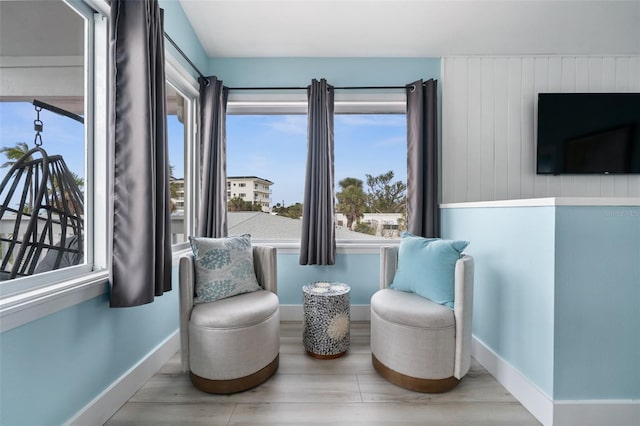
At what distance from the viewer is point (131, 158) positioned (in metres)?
1.38

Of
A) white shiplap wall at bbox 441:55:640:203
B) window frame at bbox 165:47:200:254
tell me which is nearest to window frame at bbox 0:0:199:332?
window frame at bbox 165:47:200:254

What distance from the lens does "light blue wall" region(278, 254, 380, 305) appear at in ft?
8.75

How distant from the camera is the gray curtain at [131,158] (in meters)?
1.36

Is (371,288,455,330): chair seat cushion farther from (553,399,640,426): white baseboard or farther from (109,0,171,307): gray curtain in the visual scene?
(109,0,171,307): gray curtain

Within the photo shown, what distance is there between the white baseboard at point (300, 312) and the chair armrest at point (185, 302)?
110 centimetres

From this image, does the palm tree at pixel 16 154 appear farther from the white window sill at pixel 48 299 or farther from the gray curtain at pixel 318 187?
the gray curtain at pixel 318 187

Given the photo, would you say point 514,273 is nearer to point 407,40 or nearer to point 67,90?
point 407,40

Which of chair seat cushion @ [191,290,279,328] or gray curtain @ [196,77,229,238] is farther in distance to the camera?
gray curtain @ [196,77,229,238]

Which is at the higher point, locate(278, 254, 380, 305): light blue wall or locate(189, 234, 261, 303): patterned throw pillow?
locate(189, 234, 261, 303): patterned throw pillow

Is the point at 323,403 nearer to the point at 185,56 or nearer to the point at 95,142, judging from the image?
the point at 95,142

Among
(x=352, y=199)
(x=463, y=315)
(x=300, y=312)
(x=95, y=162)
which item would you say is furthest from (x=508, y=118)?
(x=95, y=162)

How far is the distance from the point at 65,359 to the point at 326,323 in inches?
53.8

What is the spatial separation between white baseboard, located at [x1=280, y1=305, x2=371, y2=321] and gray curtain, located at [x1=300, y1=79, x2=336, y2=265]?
0.48 m

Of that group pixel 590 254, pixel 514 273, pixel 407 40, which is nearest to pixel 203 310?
pixel 514 273
